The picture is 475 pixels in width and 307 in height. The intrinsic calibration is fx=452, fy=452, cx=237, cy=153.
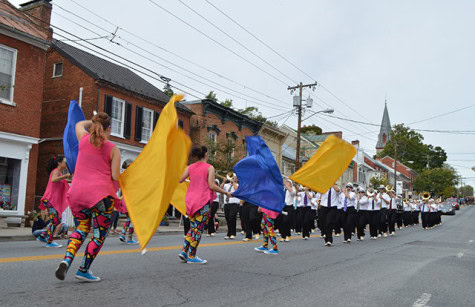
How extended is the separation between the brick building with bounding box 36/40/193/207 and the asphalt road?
14.6m

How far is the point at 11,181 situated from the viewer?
1858 centimetres

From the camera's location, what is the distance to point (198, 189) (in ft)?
25.1

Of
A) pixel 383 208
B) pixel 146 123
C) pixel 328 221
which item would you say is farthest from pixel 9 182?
pixel 383 208

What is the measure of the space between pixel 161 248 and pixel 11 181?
11.2 meters

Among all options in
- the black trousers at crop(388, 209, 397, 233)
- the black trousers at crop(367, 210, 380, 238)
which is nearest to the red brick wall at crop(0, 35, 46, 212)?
the black trousers at crop(367, 210, 380, 238)

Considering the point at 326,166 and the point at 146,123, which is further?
the point at 146,123

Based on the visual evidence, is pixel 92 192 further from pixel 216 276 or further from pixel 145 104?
pixel 145 104

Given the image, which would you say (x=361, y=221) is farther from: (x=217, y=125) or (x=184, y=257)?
(x=217, y=125)

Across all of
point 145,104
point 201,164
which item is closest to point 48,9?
point 145,104

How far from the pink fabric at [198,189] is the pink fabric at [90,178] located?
2196 mm

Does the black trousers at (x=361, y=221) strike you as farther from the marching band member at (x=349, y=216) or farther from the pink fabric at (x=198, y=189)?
the pink fabric at (x=198, y=189)

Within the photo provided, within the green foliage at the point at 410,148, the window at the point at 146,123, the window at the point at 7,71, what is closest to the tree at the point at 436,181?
the green foliage at the point at 410,148

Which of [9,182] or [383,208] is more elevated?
[9,182]

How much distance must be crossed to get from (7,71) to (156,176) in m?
15.6
